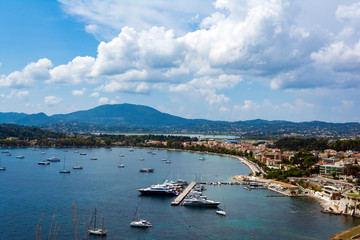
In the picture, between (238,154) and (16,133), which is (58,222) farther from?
(16,133)

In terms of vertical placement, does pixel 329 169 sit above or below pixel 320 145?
below

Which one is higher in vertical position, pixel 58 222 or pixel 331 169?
pixel 331 169

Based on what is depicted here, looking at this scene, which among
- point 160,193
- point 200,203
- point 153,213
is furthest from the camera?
point 160,193

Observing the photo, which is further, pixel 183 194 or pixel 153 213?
pixel 183 194

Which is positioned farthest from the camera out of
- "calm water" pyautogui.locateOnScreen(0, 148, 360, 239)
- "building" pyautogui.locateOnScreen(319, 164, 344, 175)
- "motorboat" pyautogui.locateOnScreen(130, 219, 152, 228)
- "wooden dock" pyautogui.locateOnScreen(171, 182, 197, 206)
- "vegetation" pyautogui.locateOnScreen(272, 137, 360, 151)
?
"vegetation" pyautogui.locateOnScreen(272, 137, 360, 151)

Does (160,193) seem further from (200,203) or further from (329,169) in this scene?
(329,169)

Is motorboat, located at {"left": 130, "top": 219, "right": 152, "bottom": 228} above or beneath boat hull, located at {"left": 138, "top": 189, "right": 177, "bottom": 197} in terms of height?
beneath

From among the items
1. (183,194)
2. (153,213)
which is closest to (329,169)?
(183,194)

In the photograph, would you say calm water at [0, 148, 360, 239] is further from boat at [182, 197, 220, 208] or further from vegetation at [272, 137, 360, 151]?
vegetation at [272, 137, 360, 151]

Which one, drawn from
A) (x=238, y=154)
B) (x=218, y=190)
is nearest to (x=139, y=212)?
(x=218, y=190)

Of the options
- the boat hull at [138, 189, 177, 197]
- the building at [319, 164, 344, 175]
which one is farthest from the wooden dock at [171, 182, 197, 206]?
the building at [319, 164, 344, 175]

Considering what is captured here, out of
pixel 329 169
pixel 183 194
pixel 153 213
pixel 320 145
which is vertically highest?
pixel 320 145
